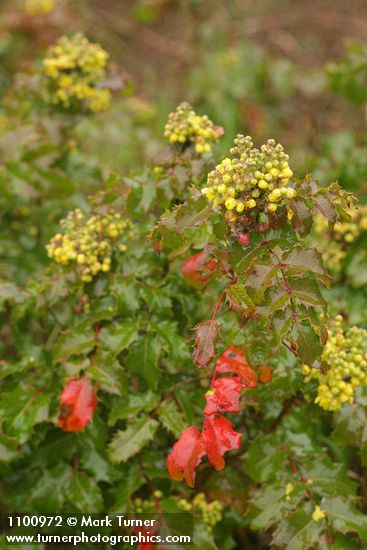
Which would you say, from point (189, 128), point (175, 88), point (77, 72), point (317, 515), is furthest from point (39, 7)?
point (317, 515)

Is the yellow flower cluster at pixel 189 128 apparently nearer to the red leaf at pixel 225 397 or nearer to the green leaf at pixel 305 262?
the green leaf at pixel 305 262

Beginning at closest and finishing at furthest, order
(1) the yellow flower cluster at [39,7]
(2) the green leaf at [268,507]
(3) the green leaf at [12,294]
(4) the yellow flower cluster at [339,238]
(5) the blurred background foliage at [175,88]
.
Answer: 1. (2) the green leaf at [268,507]
2. (3) the green leaf at [12,294]
3. (4) the yellow flower cluster at [339,238]
4. (5) the blurred background foliage at [175,88]
5. (1) the yellow flower cluster at [39,7]

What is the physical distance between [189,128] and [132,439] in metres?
1.06

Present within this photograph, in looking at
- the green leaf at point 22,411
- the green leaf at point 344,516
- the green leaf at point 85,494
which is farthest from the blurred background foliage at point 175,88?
the green leaf at point 344,516

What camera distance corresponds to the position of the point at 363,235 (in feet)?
8.25

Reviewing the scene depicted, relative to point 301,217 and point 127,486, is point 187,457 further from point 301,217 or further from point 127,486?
point 301,217

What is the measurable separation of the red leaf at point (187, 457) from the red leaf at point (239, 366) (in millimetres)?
201

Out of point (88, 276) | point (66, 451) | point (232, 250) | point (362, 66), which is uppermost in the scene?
point (362, 66)

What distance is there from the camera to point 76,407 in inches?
73.5

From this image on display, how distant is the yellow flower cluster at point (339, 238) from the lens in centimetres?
237

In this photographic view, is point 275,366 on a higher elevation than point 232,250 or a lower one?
lower

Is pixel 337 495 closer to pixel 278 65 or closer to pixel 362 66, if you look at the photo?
pixel 362 66

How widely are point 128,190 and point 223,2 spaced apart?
478cm

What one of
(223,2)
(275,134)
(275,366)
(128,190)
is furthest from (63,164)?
(223,2)
